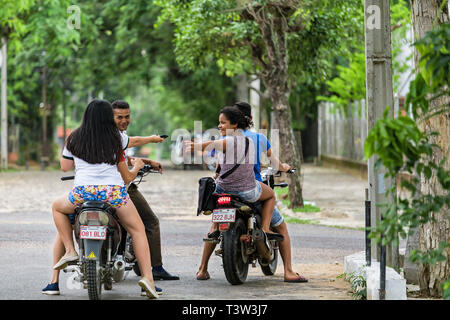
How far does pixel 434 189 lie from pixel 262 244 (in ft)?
5.72

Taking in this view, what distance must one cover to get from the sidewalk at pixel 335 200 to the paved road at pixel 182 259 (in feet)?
4.04

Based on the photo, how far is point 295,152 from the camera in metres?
19.8

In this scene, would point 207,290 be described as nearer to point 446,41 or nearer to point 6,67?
point 446,41

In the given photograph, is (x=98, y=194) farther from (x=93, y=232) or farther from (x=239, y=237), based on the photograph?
(x=239, y=237)

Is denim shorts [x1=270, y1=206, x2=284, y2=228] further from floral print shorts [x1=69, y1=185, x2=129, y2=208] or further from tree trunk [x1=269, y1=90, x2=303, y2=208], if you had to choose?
tree trunk [x1=269, y1=90, x2=303, y2=208]

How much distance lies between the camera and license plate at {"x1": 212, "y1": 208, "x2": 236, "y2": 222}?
8922 mm

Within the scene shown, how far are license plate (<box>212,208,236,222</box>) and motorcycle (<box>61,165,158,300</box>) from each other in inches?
44.4

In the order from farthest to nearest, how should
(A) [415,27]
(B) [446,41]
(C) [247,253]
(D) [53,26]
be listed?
1. (D) [53,26]
2. (C) [247,253]
3. (A) [415,27]
4. (B) [446,41]

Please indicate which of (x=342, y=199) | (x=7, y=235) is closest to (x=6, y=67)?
(x=342, y=199)

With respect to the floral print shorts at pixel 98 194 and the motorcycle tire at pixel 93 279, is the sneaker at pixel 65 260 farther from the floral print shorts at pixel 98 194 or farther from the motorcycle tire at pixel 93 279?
the floral print shorts at pixel 98 194

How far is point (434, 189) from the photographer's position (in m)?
8.55

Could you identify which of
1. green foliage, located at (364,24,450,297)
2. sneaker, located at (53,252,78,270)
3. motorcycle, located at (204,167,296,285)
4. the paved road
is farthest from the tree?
green foliage, located at (364,24,450,297)

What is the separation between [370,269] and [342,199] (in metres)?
14.1

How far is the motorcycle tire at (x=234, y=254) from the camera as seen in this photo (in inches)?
351
